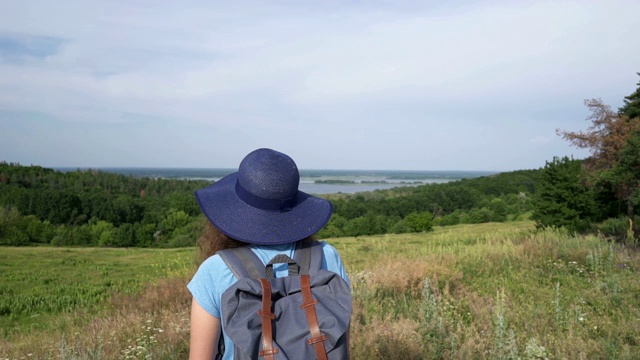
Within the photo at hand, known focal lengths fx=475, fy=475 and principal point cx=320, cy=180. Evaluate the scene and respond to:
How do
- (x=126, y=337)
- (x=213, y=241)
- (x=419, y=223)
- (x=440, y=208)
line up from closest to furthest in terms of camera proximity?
(x=213, y=241) < (x=126, y=337) < (x=419, y=223) < (x=440, y=208)

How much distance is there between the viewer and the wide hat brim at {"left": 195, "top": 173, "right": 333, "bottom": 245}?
1.81m

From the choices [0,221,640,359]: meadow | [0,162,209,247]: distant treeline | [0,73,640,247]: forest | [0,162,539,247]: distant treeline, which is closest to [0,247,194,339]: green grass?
[0,221,640,359]: meadow

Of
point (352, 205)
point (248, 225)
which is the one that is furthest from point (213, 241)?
point (352, 205)

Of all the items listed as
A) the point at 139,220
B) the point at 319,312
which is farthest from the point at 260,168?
the point at 139,220

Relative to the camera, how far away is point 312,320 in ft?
5.48

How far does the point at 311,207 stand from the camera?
202 cm

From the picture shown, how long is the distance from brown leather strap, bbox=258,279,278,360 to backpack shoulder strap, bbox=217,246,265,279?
0.09 metres

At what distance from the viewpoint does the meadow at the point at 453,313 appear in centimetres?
465

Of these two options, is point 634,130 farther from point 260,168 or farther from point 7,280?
point 7,280

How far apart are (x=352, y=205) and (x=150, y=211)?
1078 inches

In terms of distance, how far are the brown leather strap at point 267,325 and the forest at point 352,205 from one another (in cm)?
2029

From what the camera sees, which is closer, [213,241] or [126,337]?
[213,241]

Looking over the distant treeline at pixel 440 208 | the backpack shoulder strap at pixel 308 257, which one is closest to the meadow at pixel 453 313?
the backpack shoulder strap at pixel 308 257

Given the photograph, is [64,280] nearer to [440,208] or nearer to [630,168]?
[630,168]
